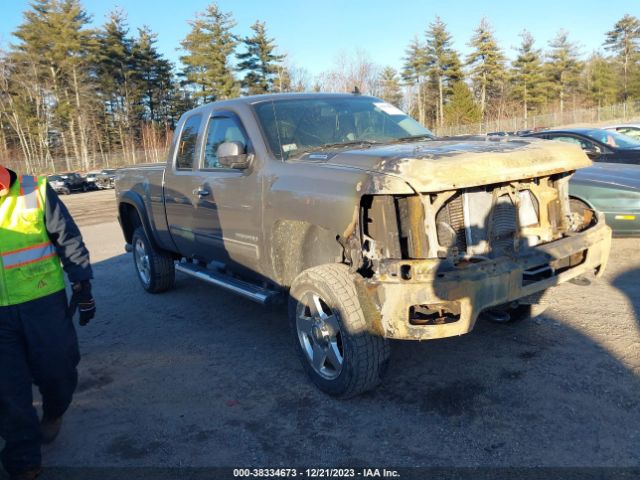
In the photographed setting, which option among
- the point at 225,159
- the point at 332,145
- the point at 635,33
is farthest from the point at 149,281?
the point at 635,33

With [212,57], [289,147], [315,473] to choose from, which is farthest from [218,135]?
[212,57]

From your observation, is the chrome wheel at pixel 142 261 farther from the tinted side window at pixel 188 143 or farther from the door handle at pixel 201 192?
the door handle at pixel 201 192

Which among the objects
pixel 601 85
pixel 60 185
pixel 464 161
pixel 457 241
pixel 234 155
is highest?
pixel 601 85

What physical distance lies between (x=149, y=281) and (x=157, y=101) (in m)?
57.6

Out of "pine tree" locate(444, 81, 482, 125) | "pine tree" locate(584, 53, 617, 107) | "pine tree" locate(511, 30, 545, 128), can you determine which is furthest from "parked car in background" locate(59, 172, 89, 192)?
"pine tree" locate(584, 53, 617, 107)

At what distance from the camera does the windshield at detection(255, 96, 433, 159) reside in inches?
164

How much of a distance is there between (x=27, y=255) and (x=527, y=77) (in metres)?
64.8

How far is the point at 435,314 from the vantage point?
132 inches

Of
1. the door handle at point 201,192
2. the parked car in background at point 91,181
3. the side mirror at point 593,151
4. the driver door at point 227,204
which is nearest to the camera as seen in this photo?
the driver door at point 227,204

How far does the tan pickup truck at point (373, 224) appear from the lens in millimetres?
3031

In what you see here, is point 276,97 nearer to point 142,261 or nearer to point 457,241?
point 457,241

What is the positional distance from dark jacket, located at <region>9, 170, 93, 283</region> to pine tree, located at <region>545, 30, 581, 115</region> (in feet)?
219

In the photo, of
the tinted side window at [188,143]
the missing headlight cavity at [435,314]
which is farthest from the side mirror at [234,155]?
the missing headlight cavity at [435,314]

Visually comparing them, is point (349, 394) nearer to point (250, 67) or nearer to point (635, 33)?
point (250, 67)
